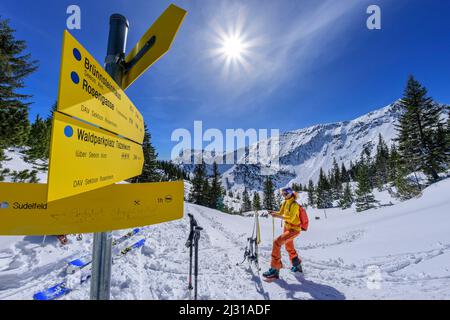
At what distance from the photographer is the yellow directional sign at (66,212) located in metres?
1.50

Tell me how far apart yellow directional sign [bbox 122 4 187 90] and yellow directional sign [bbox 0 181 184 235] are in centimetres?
111

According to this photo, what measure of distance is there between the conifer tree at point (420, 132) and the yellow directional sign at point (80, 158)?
3262 centimetres

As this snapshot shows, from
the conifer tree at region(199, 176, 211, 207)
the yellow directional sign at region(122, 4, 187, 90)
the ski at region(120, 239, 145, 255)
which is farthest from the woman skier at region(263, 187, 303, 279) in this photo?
the conifer tree at region(199, 176, 211, 207)

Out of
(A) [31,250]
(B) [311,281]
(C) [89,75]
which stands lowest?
(B) [311,281]

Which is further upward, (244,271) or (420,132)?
(420,132)

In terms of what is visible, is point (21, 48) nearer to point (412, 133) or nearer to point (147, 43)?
point (147, 43)

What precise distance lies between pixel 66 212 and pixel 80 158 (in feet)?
2.45

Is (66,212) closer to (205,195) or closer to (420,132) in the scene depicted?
(420,132)

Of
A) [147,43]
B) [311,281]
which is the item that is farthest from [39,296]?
[311,281]

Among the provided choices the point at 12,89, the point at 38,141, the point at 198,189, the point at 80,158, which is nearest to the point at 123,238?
the point at 80,158

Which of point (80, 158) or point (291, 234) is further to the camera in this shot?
point (291, 234)

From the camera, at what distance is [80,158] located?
1.07 meters

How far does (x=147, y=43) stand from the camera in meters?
1.70
